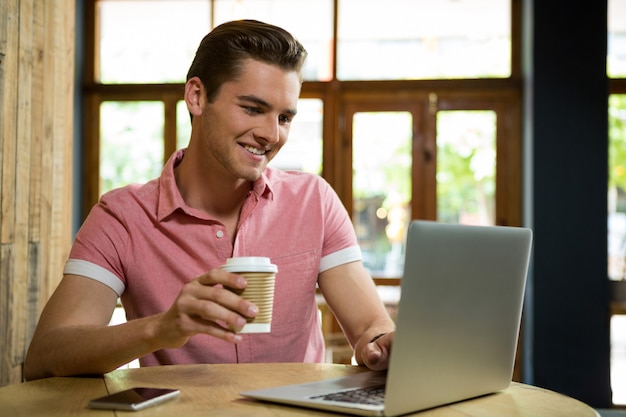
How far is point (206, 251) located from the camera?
1848 millimetres

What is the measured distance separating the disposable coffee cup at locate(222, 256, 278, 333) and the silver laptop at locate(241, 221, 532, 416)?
119 millimetres

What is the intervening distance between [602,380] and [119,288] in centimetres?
465

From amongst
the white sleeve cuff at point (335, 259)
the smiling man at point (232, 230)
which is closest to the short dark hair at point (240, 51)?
the smiling man at point (232, 230)

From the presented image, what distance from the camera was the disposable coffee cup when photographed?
1215mm

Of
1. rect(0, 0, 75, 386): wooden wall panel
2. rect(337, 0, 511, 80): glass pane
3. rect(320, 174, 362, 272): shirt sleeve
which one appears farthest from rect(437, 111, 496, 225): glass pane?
rect(320, 174, 362, 272): shirt sleeve

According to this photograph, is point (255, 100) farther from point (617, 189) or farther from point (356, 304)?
point (617, 189)

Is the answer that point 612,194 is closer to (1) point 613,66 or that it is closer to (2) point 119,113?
(1) point 613,66

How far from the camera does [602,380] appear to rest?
18.3 feet

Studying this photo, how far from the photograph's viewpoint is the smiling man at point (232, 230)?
1.76 meters

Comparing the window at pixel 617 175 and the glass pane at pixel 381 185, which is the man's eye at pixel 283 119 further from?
the glass pane at pixel 381 185

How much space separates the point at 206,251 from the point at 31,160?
1.40 metres

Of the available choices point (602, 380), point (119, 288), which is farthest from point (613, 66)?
point (119, 288)

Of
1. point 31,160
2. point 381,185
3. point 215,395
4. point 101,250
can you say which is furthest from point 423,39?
point 215,395

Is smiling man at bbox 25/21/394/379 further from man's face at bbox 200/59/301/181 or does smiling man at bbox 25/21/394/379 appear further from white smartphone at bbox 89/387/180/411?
white smartphone at bbox 89/387/180/411
